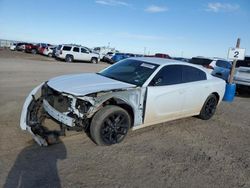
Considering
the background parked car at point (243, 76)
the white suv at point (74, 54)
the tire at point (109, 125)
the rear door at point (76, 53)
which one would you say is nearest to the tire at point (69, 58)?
the white suv at point (74, 54)

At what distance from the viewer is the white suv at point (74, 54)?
29750 mm

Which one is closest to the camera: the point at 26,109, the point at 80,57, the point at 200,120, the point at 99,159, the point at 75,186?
the point at 75,186

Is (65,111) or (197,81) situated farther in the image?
(197,81)

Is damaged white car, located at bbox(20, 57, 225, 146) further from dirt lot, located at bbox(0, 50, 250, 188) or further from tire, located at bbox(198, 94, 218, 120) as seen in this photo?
tire, located at bbox(198, 94, 218, 120)

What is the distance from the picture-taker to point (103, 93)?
4.90 metres

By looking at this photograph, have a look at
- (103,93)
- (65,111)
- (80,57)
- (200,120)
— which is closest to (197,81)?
(200,120)

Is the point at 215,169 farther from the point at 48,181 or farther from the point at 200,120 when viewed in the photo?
the point at 200,120

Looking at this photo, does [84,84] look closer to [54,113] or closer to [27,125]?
[54,113]

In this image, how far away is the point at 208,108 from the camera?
7.53 m

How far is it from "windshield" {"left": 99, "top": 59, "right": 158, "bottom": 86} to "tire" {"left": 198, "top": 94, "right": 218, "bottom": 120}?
213 centimetres

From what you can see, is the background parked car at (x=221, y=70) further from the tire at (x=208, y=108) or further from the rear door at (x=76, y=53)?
the rear door at (x=76, y=53)

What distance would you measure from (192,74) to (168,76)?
3.27 ft

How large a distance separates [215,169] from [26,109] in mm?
3526

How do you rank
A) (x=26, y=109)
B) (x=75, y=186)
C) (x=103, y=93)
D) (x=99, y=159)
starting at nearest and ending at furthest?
(x=75, y=186)
(x=99, y=159)
(x=103, y=93)
(x=26, y=109)
